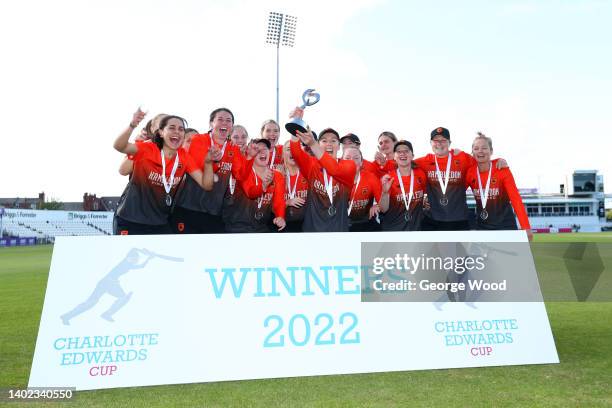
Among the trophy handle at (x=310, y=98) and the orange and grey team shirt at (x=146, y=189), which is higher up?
the trophy handle at (x=310, y=98)

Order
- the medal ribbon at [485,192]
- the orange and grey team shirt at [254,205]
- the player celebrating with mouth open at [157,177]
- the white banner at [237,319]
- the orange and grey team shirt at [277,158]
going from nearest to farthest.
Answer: the white banner at [237,319]
the player celebrating with mouth open at [157,177]
the orange and grey team shirt at [254,205]
the medal ribbon at [485,192]
the orange and grey team shirt at [277,158]

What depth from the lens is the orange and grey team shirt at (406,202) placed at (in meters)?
6.61

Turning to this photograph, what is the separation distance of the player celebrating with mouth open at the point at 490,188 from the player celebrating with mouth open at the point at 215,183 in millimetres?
3010

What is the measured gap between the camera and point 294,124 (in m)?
4.96

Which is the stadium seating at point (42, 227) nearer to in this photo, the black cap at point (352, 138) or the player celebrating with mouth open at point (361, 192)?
the player celebrating with mouth open at point (361, 192)

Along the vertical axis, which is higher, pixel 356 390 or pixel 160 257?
pixel 160 257

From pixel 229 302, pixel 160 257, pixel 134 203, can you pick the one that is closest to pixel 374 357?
pixel 229 302

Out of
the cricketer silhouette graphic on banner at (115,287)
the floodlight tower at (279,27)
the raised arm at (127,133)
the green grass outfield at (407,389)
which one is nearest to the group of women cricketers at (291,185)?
the raised arm at (127,133)

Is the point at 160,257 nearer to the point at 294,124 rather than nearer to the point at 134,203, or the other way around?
the point at 134,203

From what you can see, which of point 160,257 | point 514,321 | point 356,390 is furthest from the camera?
point 514,321

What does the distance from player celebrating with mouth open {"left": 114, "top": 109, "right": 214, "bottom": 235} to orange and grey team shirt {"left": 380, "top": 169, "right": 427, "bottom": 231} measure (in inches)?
96.7

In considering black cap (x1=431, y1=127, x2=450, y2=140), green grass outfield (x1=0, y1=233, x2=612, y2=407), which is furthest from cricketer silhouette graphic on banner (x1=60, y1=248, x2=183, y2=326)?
black cap (x1=431, y1=127, x2=450, y2=140)

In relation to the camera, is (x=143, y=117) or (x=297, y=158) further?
(x=297, y=158)

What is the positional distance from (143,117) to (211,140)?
40.6 inches
